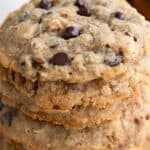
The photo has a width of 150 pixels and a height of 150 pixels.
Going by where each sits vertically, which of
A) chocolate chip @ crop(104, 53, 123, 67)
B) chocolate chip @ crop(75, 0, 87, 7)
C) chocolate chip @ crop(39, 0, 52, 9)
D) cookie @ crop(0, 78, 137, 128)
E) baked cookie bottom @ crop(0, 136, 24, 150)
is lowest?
baked cookie bottom @ crop(0, 136, 24, 150)

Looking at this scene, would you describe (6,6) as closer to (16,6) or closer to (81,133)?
(16,6)

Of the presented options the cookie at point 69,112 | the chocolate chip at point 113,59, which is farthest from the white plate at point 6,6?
the chocolate chip at point 113,59

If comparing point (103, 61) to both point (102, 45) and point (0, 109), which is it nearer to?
point (102, 45)

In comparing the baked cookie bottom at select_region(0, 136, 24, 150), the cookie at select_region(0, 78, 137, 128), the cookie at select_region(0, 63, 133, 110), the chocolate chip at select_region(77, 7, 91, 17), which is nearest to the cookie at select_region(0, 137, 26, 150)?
the baked cookie bottom at select_region(0, 136, 24, 150)

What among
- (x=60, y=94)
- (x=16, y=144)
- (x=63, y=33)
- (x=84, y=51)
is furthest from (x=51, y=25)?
(x=16, y=144)

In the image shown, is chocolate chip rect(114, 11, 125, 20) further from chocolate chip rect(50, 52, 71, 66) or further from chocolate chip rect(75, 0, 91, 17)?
chocolate chip rect(50, 52, 71, 66)

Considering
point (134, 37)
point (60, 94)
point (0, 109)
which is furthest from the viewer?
point (0, 109)

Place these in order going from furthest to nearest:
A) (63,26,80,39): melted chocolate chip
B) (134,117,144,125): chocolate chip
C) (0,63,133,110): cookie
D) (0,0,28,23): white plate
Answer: (0,0,28,23): white plate
(134,117,144,125): chocolate chip
(63,26,80,39): melted chocolate chip
(0,63,133,110): cookie

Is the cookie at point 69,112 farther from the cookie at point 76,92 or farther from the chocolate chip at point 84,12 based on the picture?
the chocolate chip at point 84,12
